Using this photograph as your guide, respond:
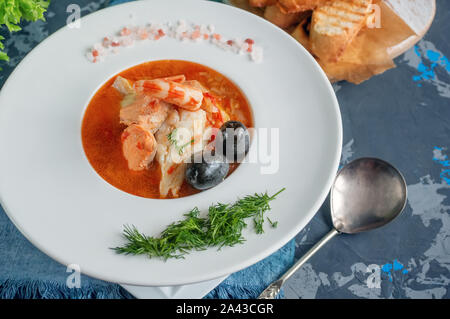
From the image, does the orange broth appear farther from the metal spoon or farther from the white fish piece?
the metal spoon

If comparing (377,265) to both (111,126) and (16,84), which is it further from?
(16,84)

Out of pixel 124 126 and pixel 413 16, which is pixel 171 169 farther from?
pixel 413 16

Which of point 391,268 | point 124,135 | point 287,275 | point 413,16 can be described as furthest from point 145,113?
point 413,16

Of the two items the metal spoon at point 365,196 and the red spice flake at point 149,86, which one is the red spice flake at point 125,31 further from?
the metal spoon at point 365,196

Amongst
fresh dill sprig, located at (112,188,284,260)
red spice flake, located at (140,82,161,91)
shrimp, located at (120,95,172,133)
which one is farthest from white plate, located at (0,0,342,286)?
red spice flake, located at (140,82,161,91)

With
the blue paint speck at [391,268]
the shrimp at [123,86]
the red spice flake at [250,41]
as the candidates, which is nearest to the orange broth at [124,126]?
the shrimp at [123,86]

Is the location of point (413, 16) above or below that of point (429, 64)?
above
